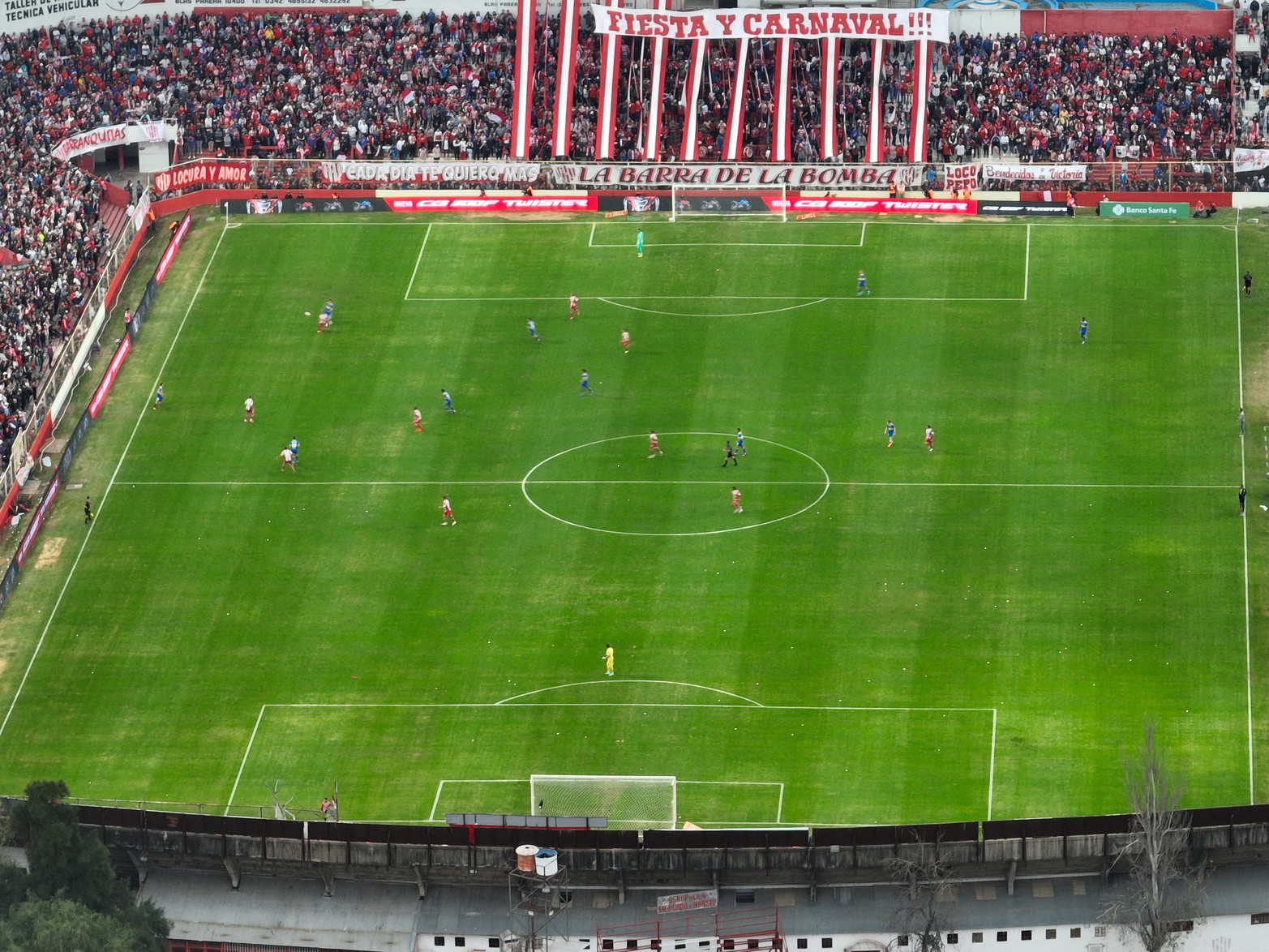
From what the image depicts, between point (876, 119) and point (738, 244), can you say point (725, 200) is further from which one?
point (876, 119)

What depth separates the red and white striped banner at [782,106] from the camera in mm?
146000

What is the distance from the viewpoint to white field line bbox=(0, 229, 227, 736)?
383ft

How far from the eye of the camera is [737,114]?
146875 mm

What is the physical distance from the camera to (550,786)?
356ft

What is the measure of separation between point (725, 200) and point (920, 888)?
53898mm

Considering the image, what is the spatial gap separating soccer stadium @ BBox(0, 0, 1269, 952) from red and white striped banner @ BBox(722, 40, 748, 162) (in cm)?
32

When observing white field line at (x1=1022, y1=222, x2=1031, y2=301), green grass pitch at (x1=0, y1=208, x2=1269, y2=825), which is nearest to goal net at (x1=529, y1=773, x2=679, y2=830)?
green grass pitch at (x1=0, y1=208, x2=1269, y2=825)

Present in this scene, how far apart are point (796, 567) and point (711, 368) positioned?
1617cm

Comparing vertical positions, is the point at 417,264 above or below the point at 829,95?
below

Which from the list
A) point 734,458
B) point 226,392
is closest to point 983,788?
point 734,458

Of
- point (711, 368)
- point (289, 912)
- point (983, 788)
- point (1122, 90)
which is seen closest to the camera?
point (289, 912)

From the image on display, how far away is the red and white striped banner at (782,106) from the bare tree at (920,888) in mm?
55299

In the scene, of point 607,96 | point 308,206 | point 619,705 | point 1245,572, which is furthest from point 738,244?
point 619,705

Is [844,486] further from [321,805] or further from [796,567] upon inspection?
[321,805]
